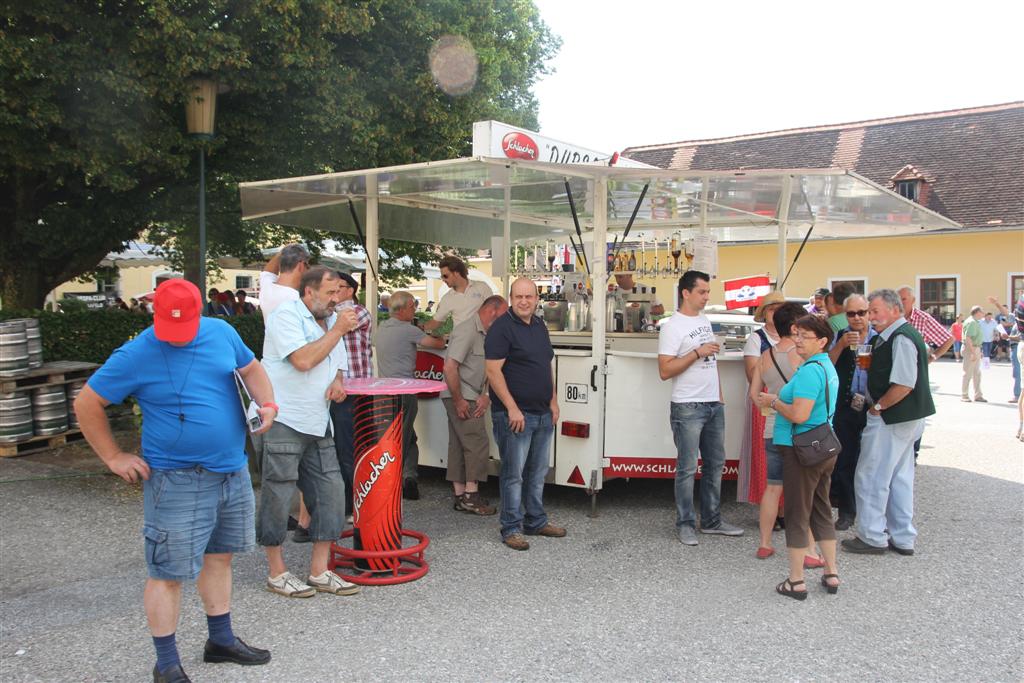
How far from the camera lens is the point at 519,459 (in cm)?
563

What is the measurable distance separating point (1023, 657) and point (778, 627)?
1092 mm

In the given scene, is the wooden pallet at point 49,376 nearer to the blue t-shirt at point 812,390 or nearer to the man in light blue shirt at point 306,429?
the man in light blue shirt at point 306,429

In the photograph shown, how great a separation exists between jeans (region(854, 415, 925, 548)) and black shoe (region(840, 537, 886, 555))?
24mm

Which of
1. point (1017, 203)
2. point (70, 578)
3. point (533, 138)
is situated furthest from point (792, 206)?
point (1017, 203)

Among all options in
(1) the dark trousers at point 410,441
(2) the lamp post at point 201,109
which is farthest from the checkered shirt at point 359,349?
(2) the lamp post at point 201,109

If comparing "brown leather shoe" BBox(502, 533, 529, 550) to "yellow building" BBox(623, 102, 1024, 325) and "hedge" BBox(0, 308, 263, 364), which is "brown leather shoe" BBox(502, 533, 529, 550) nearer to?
"hedge" BBox(0, 308, 263, 364)

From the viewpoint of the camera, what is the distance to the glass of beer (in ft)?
19.0

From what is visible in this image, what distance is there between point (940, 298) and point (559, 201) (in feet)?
85.8

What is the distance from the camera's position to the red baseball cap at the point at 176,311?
3240 mm

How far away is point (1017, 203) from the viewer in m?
28.7

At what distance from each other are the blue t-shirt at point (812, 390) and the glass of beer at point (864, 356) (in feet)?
3.96

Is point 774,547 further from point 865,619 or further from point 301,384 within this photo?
point 301,384

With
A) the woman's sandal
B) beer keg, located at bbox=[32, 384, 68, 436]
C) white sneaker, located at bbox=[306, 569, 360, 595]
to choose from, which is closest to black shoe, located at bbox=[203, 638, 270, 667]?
white sneaker, located at bbox=[306, 569, 360, 595]

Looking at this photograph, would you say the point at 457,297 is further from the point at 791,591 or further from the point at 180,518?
the point at 180,518
